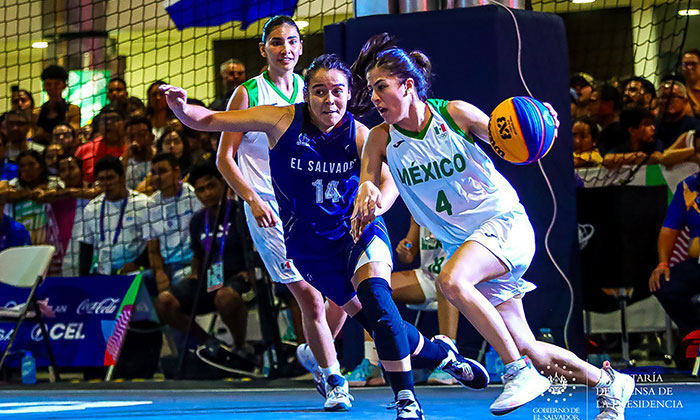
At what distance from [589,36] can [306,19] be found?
10.2 ft

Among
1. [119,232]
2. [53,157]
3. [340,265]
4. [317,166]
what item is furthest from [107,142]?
[340,265]

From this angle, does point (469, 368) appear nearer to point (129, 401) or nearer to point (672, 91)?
point (129, 401)

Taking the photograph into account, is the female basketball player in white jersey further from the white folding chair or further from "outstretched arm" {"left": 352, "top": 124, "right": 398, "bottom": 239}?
the white folding chair

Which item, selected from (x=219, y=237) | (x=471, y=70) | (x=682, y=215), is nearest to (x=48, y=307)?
(x=219, y=237)

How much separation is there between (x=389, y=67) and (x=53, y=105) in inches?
242

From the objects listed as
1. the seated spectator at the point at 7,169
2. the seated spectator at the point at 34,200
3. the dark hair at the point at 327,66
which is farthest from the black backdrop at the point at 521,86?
the seated spectator at the point at 7,169

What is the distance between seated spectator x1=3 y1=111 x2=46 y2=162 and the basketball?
626 cm

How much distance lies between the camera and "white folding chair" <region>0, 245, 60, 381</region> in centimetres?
698

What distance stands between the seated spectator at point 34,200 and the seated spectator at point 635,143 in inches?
176

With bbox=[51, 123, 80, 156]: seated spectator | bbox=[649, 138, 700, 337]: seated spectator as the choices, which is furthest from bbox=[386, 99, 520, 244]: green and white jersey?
bbox=[51, 123, 80, 156]: seated spectator

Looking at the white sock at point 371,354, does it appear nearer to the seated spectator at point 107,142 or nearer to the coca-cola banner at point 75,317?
the coca-cola banner at point 75,317

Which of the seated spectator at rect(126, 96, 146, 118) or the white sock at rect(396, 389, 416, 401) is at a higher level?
the seated spectator at rect(126, 96, 146, 118)

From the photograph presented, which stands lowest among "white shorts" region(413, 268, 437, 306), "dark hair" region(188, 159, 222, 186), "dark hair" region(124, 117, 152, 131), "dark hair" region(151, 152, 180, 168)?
"white shorts" region(413, 268, 437, 306)

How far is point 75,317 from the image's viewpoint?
288 inches
